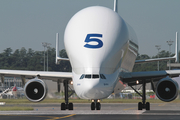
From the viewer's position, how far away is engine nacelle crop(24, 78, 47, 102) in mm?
21234

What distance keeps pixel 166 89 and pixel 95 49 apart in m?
6.72

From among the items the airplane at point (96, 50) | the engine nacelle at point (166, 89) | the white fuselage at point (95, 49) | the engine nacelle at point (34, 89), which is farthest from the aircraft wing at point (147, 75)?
the engine nacelle at point (34, 89)

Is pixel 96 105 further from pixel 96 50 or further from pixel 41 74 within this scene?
pixel 96 50

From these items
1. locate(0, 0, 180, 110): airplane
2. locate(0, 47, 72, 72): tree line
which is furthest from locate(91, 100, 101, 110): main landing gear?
locate(0, 47, 72, 72): tree line

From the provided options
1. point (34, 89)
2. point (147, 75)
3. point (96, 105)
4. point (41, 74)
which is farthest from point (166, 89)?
point (34, 89)

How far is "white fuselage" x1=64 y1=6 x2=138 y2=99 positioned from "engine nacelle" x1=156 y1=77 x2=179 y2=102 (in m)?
3.96

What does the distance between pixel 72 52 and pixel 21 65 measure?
9595 cm

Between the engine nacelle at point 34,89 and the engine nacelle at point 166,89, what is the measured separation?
6673 millimetres

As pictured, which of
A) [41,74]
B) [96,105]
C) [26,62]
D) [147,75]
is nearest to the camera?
[96,105]

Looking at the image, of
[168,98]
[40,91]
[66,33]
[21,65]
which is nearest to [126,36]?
[66,33]

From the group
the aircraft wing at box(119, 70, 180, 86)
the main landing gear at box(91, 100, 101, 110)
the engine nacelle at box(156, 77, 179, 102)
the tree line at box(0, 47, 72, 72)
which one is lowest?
the main landing gear at box(91, 100, 101, 110)

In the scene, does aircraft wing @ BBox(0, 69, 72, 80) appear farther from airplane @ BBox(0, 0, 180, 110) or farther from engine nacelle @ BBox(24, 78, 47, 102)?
airplane @ BBox(0, 0, 180, 110)

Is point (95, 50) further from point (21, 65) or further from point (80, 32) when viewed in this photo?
point (21, 65)

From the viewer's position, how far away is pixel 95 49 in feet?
53.1
